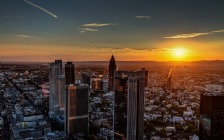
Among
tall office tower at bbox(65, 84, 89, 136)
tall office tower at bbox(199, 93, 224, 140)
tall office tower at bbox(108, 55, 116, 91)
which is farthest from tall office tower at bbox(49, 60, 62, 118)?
tall office tower at bbox(199, 93, 224, 140)

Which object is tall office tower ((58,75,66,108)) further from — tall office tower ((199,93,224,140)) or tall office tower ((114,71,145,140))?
tall office tower ((199,93,224,140))

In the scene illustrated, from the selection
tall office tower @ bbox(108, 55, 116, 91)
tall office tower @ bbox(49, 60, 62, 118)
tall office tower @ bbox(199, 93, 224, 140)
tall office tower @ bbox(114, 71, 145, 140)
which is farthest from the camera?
tall office tower @ bbox(49, 60, 62, 118)

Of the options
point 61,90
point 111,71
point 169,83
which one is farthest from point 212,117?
point 61,90

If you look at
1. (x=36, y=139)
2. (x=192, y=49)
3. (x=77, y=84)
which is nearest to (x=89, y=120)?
(x=77, y=84)

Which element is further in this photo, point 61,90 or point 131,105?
point 61,90

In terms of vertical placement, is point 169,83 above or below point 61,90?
above

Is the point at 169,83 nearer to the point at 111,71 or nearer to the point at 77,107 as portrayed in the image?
the point at 111,71

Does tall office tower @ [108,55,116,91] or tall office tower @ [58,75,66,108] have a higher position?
tall office tower @ [108,55,116,91]
